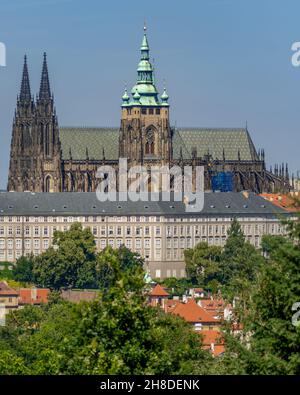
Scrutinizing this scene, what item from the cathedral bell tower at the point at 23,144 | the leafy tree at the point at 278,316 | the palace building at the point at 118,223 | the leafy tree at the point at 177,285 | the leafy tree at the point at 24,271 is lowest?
the leafy tree at the point at 278,316

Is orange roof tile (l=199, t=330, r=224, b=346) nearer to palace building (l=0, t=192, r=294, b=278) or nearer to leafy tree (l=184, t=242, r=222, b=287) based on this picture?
leafy tree (l=184, t=242, r=222, b=287)

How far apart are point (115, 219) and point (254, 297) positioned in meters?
114

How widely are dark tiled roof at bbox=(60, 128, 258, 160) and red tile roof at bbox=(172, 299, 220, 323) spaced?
6994 centimetres

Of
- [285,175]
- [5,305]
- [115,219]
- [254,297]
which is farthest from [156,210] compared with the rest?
[254,297]

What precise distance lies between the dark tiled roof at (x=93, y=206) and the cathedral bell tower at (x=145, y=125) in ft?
44.0

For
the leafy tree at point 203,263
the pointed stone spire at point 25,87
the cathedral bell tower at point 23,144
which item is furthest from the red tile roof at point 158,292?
the pointed stone spire at point 25,87

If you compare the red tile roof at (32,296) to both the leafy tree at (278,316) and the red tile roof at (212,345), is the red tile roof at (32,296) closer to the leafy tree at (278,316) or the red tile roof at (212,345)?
the red tile roof at (212,345)

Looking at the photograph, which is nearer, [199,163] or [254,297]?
[254,297]

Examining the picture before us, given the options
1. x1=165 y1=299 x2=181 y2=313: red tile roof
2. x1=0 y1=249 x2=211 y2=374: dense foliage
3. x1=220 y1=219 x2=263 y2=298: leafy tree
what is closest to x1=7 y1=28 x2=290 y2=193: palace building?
x1=220 y1=219 x2=263 y2=298: leafy tree

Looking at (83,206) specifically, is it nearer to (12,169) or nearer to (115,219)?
(115,219)

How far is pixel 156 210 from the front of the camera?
144 meters

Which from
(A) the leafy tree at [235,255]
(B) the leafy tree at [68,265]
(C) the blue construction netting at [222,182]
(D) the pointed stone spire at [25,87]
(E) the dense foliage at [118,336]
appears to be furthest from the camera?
(C) the blue construction netting at [222,182]

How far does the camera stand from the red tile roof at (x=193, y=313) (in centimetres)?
8656
